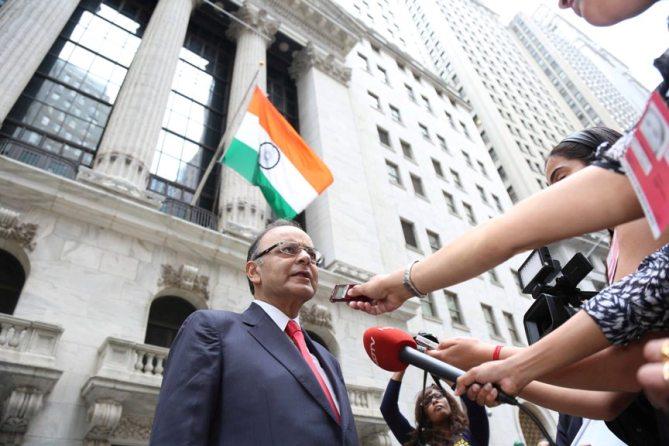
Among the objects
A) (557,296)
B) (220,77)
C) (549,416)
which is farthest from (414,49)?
(557,296)

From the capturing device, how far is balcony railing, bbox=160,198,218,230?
1462 cm

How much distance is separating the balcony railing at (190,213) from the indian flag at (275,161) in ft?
12.7

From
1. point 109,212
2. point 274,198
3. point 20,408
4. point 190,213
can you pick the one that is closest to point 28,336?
point 20,408

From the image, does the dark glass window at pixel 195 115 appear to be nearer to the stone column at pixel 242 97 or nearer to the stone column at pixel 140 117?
the stone column at pixel 242 97

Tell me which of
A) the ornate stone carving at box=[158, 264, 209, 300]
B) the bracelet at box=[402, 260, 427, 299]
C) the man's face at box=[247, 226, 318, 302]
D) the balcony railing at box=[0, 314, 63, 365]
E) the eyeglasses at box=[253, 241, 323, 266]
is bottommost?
the balcony railing at box=[0, 314, 63, 365]

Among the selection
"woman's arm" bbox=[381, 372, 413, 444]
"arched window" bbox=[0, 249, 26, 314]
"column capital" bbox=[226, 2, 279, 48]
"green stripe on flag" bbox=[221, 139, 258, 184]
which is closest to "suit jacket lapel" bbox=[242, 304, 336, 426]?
"woman's arm" bbox=[381, 372, 413, 444]

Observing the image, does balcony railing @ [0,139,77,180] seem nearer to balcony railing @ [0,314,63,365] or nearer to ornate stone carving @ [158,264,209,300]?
ornate stone carving @ [158,264,209,300]

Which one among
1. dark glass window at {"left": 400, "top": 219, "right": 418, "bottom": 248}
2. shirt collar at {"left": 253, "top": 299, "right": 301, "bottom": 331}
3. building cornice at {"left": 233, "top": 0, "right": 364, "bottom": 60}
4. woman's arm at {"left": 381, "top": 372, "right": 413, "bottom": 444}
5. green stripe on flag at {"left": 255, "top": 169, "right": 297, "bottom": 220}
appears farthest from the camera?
building cornice at {"left": 233, "top": 0, "right": 364, "bottom": 60}

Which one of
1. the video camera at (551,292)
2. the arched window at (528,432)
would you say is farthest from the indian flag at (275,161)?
the arched window at (528,432)

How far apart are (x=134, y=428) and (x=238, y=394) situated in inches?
325

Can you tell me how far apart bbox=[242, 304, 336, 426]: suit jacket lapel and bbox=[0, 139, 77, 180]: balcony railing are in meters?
12.8

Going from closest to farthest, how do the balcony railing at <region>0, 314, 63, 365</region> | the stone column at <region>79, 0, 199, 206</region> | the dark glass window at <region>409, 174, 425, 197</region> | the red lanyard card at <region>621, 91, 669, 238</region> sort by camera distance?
the red lanyard card at <region>621, 91, 669, 238</region> < the balcony railing at <region>0, 314, 63, 365</region> < the stone column at <region>79, 0, 199, 206</region> < the dark glass window at <region>409, 174, 425, 197</region>

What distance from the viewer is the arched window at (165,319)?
37.7 ft

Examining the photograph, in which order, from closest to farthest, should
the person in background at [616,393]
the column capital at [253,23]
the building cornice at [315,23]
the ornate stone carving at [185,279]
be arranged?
the person in background at [616,393], the ornate stone carving at [185,279], the column capital at [253,23], the building cornice at [315,23]
